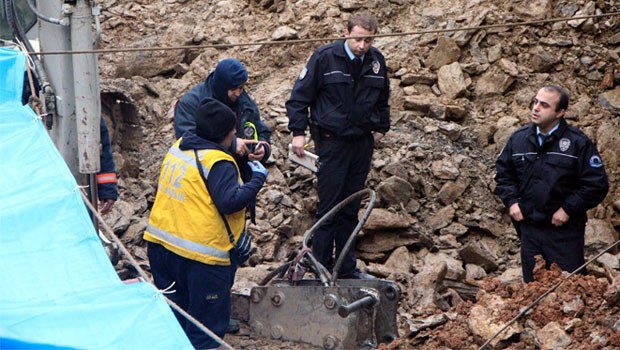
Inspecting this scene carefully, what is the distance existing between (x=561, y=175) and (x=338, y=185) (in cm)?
153

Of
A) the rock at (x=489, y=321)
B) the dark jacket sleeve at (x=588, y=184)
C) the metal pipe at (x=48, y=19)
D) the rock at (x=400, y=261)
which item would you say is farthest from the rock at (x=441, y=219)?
the metal pipe at (x=48, y=19)

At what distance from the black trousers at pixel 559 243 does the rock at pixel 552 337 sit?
4.06 ft

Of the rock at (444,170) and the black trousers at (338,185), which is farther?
the rock at (444,170)

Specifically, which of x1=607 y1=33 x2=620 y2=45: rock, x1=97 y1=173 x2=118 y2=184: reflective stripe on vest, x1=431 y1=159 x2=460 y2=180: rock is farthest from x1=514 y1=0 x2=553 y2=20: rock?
x1=97 y1=173 x2=118 y2=184: reflective stripe on vest

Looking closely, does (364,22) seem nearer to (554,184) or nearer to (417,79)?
(554,184)

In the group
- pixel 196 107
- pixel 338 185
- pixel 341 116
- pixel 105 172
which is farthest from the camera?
pixel 338 185

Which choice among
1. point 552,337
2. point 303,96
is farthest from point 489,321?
point 303,96

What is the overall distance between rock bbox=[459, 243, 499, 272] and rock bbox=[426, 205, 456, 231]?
389 millimetres

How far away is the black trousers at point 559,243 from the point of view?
687cm

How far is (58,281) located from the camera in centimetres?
438

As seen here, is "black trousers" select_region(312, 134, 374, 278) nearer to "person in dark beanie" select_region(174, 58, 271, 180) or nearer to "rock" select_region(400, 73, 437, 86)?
"person in dark beanie" select_region(174, 58, 271, 180)

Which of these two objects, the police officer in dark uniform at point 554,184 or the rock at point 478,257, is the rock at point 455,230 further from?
the police officer in dark uniform at point 554,184

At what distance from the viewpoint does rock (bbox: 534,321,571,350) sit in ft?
18.1

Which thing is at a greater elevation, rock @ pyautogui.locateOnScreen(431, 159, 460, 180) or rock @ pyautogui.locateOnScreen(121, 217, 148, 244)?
rock @ pyautogui.locateOnScreen(431, 159, 460, 180)
